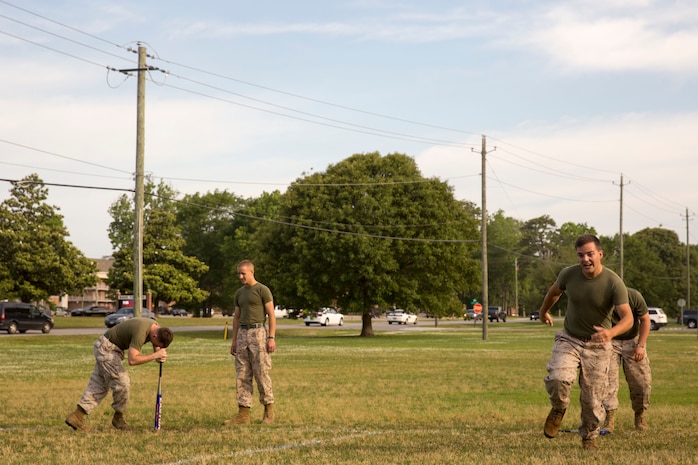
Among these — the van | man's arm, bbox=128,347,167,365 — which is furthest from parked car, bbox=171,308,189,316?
man's arm, bbox=128,347,167,365

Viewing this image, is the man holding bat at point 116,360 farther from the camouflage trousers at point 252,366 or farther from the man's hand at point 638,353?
the man's hand at point 638,353

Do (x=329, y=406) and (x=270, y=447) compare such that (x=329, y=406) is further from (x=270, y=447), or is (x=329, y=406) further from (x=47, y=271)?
(x=47, y=271)

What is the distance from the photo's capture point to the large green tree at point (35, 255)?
66.3 metres

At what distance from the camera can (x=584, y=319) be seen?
9703 mm

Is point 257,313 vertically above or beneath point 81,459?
above

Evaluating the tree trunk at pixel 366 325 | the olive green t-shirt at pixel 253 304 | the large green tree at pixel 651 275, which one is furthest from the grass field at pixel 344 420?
the large green tree at pixel 651 275

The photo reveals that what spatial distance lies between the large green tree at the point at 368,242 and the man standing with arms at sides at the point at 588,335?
42478 mm

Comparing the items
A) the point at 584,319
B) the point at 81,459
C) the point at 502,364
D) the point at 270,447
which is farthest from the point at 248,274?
the point at 502,364

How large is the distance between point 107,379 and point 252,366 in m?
2.04

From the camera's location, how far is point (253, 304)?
1284cm

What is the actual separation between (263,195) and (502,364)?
8718 centimetres

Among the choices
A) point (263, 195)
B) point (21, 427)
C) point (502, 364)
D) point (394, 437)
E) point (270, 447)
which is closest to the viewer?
point (270, 447)

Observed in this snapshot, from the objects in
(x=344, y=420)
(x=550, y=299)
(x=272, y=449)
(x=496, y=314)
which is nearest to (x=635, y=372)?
(x=550, y=299)

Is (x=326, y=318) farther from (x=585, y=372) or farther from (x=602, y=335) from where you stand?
(x=602, y=335)
